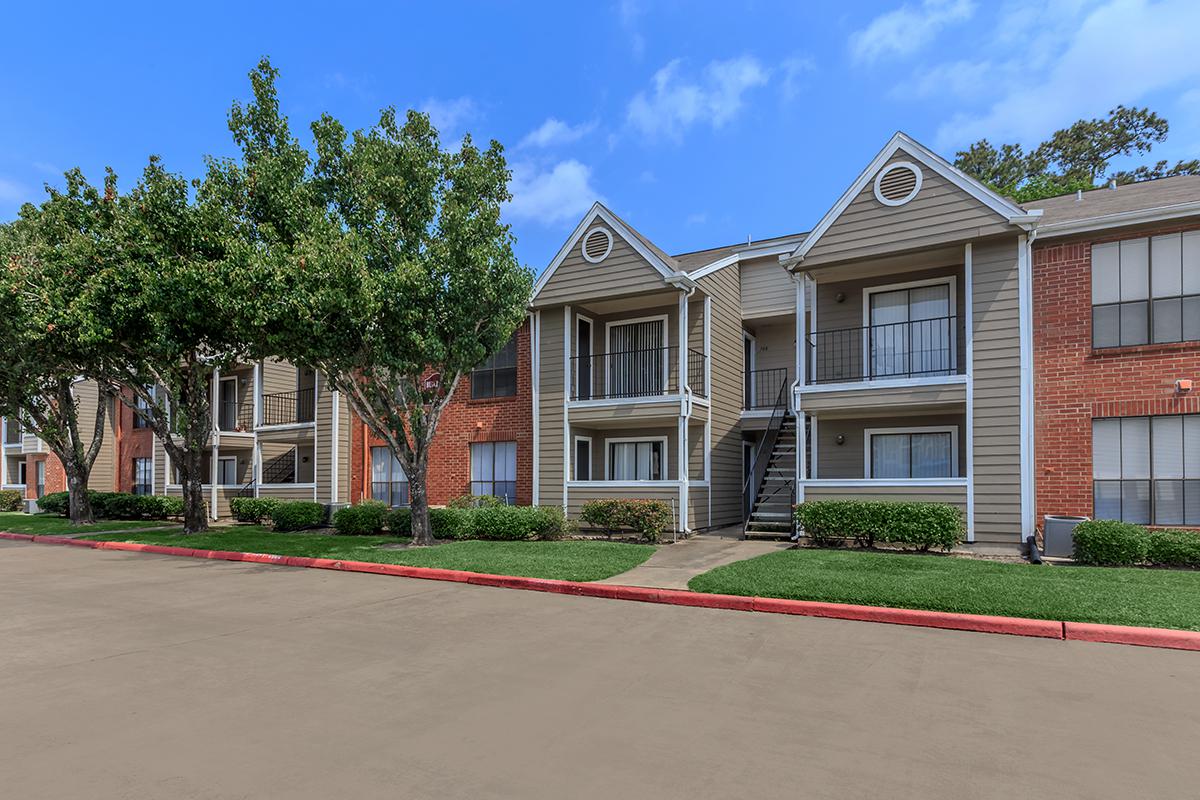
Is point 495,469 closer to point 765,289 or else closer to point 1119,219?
point 765,289

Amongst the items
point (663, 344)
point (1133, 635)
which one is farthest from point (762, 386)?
point (1133, 635)

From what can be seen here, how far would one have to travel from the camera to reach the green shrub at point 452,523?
52.6 ft

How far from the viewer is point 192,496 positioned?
19.1 metres

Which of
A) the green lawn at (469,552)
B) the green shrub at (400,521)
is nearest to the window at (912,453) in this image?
the green lawn at (469,552)

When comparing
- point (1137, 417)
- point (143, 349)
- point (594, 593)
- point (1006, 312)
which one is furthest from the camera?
point (143, 349)

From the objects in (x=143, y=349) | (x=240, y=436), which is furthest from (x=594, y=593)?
(x=240, y=436)

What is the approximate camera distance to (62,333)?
16.1m

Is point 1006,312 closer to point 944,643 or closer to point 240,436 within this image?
point 944,643

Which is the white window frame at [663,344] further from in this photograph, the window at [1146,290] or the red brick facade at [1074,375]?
the window at [1146,290]

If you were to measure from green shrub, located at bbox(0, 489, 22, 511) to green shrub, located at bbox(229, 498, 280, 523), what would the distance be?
68.9 feet

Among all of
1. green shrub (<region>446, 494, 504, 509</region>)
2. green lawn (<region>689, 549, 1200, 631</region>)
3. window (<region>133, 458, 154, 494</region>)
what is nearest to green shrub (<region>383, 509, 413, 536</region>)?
green shrub (<region>446, 494, 504, 509</region>)

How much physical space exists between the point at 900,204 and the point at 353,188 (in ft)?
35.8

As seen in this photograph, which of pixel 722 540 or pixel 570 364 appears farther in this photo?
pixel 570 364

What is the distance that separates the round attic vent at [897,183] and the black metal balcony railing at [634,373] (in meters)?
5.36
